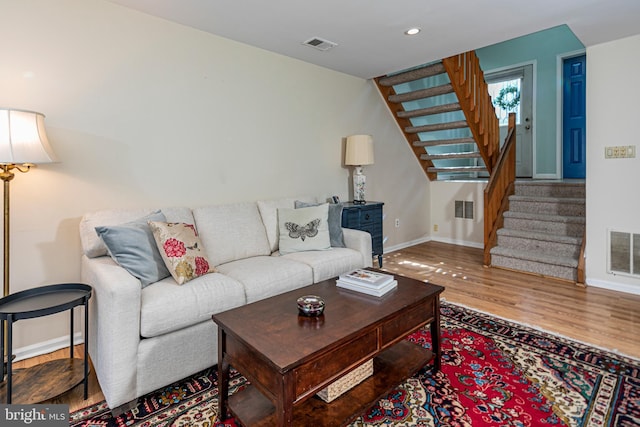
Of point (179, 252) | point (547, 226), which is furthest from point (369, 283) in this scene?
point (547, 226)

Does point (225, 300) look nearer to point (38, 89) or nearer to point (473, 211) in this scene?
point (38, 89)

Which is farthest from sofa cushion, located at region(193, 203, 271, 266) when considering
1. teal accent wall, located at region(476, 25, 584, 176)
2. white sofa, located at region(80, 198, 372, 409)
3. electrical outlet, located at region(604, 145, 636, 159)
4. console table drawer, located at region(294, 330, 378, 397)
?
teal accent wall, located at region(476, 25, 584, 176)

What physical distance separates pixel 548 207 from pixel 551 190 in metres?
0.32

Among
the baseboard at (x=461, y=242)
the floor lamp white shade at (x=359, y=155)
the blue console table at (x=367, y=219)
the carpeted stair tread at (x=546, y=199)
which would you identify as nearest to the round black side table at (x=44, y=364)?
the blue console table at (x=367, y=219)

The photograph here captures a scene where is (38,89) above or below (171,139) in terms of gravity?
above

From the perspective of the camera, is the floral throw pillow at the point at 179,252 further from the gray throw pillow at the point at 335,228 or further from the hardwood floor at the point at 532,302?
the gray throw pillow at the point at 335,228

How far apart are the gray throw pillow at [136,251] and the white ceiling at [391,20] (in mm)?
1597

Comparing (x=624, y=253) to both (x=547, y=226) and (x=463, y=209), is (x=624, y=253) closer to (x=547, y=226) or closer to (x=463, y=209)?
(x=547, y=226)

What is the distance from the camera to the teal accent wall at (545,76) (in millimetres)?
4969

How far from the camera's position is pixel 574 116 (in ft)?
16.2

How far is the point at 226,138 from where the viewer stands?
3084 millimetres

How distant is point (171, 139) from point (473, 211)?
13.4 ft

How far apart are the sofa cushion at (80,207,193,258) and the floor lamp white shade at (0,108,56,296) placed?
0.37 metres

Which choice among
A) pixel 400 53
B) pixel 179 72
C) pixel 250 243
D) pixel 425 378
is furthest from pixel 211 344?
pixel 400 53
